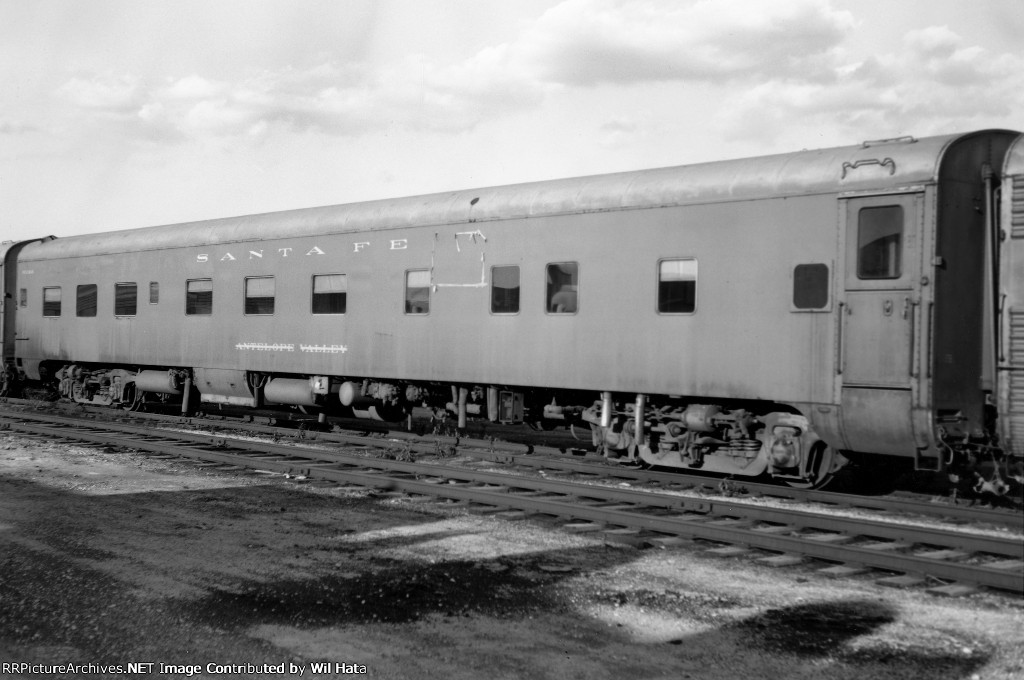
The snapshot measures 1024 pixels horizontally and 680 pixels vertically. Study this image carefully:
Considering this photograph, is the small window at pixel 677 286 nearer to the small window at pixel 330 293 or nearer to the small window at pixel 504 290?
the small window at pixel 504 290

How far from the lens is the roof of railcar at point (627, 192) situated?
31.1 feet

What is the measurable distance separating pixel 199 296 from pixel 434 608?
1207cm

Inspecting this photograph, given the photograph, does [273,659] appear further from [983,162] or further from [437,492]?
[983,162]

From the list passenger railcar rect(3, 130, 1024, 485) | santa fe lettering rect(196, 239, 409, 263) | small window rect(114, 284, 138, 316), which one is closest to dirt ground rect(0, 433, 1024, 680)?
passenger railcar rect(3, 130, 1024, 485)

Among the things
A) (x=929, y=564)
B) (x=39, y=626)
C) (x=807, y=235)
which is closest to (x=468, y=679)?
(x=39, y=626)

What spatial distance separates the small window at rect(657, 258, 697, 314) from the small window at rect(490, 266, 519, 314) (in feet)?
7.01

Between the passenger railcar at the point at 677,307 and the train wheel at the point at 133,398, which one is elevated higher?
the passenger railcar at the point at 677,307

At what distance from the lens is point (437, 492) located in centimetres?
1031

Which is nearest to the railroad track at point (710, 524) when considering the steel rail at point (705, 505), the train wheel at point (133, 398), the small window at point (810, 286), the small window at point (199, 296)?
the steel rail at point (705, 505)

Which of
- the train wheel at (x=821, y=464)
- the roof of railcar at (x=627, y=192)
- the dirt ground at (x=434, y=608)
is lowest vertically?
the dirt ground at (x=434, y=608)

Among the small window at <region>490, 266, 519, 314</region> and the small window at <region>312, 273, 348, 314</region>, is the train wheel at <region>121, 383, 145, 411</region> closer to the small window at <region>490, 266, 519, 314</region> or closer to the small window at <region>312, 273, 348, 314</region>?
the small window at <region>312, 273, 348, 314</region>

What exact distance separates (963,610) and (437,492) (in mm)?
5487

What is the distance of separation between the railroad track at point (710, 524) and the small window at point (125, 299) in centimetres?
643

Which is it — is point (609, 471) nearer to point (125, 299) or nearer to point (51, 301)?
point (125, 299)
